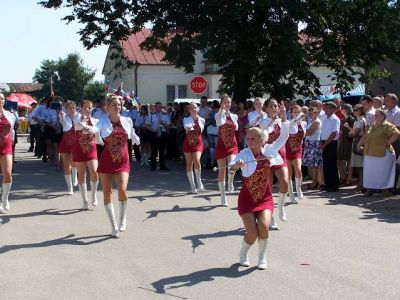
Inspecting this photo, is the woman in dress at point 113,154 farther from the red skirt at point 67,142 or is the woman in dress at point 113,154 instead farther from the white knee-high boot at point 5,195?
the red skirt at point 67,142

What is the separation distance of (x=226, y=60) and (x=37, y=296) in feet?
43.8

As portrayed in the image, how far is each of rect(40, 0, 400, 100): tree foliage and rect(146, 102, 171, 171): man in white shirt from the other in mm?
1867

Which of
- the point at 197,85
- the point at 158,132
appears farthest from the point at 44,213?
the point at 197,85

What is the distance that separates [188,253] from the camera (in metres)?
7.62

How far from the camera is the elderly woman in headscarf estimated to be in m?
14.1

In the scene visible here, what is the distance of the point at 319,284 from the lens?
6.24 meters

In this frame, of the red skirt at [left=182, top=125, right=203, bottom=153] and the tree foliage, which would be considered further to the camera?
the tree foliage

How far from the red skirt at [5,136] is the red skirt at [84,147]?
1.28 meters

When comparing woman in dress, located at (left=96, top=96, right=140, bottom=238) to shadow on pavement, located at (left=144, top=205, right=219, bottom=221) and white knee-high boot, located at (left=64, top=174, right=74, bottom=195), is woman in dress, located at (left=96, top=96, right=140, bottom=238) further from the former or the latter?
white knee-high boot, located at (left=64, top=174, right=74, bottom=195)

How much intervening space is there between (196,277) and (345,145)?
28.4 ft

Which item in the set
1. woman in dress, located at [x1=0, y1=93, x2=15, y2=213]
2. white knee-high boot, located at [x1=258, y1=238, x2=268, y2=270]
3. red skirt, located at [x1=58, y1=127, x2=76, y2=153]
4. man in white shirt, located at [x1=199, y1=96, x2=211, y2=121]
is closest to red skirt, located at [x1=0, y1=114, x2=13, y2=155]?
woman in dress, located at [x1=0, y1=93, x2=15, y2=213]

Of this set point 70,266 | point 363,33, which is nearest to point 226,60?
point 363,33

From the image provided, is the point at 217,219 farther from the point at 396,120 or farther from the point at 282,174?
the point at 396,120

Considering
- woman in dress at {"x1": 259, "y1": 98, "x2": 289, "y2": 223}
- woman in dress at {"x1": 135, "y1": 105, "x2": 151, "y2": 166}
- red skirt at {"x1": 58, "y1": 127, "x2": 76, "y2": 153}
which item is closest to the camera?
woman in dress at {"x1": 259, "y1": 98, "x2": 289, "y2": 223}
